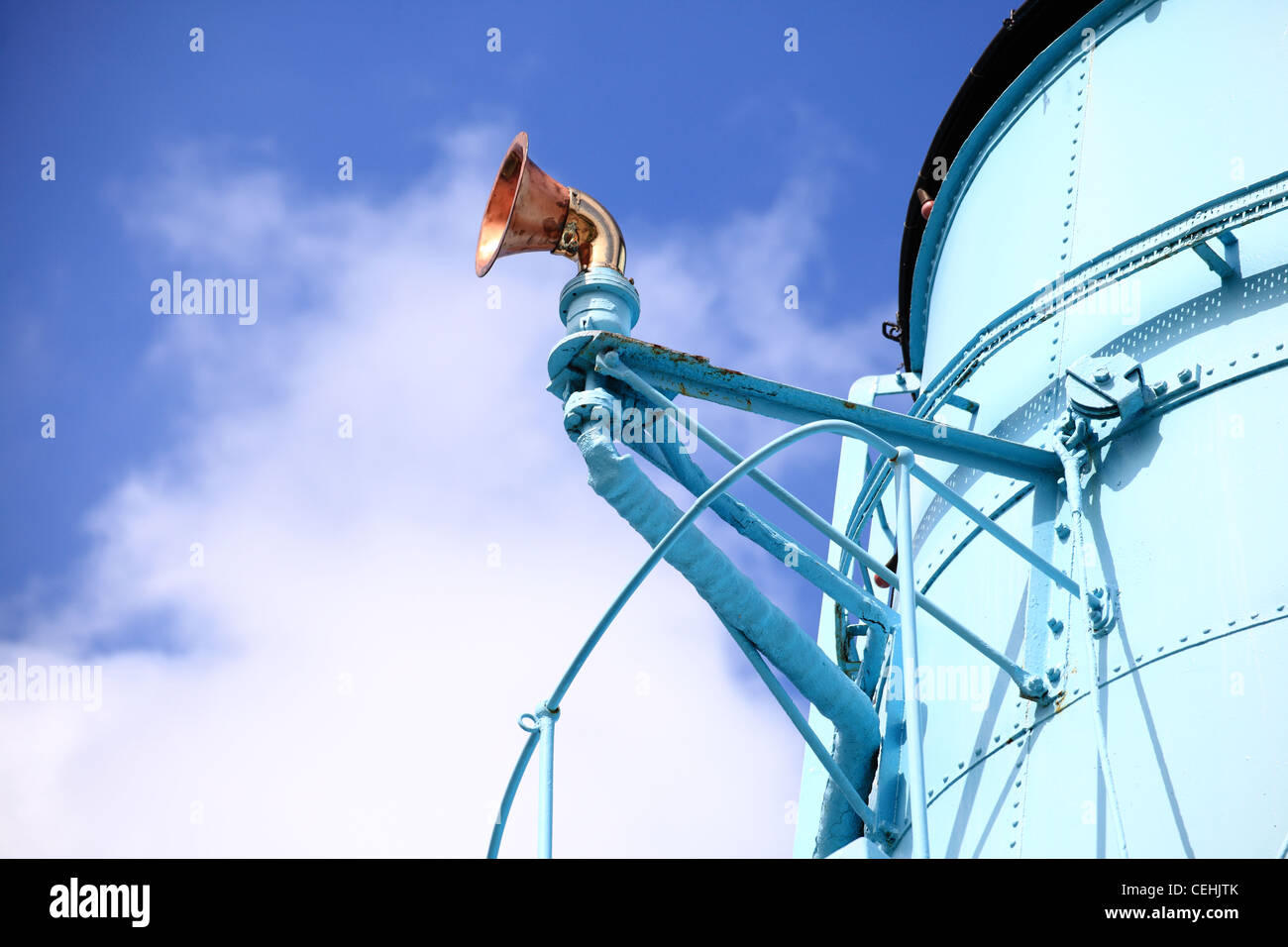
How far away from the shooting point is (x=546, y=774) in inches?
155

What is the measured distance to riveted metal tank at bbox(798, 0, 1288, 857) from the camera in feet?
14.3

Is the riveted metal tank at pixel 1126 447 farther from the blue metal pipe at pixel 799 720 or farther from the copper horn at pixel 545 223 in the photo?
the copper horn at pixel 545 223

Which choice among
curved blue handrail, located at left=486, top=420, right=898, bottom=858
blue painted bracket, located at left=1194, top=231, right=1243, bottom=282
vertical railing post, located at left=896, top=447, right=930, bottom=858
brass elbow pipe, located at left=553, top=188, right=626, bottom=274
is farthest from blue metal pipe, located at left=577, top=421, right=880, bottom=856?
blue painted bracket, located at left=1194, top=231, right=1243, bottom=282

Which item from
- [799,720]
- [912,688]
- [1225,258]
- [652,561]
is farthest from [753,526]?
[912,688]

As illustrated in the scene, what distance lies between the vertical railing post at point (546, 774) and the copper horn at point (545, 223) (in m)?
2.45

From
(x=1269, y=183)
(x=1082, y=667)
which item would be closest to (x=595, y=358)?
(x=1082, y=667)

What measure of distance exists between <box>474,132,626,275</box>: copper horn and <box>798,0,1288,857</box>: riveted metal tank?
5.65 ft

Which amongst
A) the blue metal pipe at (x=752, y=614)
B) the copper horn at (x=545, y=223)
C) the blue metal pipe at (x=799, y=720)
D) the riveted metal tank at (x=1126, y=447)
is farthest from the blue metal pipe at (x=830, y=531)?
the copper horn at (x=545, y=223)

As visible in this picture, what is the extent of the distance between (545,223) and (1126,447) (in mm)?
2723

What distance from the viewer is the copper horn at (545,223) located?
20.1 feet

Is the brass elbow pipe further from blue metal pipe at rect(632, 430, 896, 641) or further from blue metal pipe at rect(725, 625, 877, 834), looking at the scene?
blue metal pipe at rect(725, 625, 877, 834)
